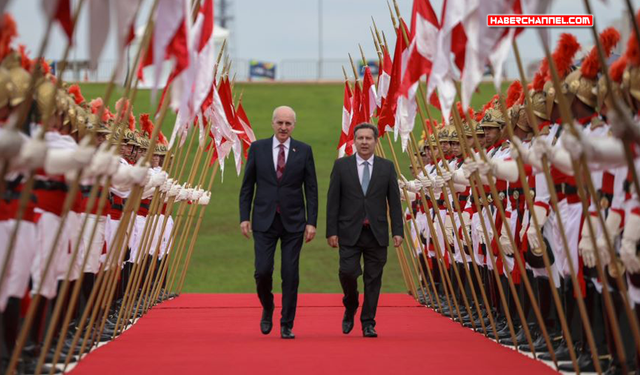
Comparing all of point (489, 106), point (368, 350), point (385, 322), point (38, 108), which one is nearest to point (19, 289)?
point (38, 108)

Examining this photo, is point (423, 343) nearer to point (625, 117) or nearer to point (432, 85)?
point (432, 85)

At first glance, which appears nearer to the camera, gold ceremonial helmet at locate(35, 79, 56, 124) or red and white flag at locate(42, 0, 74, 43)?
red and white flag at locate(42, 0, 74, 43)

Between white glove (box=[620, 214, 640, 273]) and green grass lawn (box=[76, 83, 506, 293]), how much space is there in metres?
15.2

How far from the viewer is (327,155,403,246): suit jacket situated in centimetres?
990

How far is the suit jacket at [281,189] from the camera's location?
381 inches

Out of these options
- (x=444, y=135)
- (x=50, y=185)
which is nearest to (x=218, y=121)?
(x=444, y=135)

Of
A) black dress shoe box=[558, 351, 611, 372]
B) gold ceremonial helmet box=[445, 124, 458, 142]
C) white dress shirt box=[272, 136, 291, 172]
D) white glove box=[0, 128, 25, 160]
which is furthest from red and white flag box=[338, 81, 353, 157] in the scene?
white glove box=[0, 128, 25, 160]

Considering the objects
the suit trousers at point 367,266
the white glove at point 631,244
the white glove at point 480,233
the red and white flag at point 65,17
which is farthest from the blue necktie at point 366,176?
the red and white flag at point 65,17

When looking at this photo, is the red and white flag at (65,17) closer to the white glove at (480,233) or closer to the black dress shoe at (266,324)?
the black dress shoe at (266,324)

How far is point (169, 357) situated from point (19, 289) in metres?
1.69

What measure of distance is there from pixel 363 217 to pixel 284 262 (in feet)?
2.76

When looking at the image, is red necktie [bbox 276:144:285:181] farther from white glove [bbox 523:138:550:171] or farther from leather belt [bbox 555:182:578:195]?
white glove [bbox 523:138:550:171]

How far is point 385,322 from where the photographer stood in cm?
1160

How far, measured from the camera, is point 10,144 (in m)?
5.11
